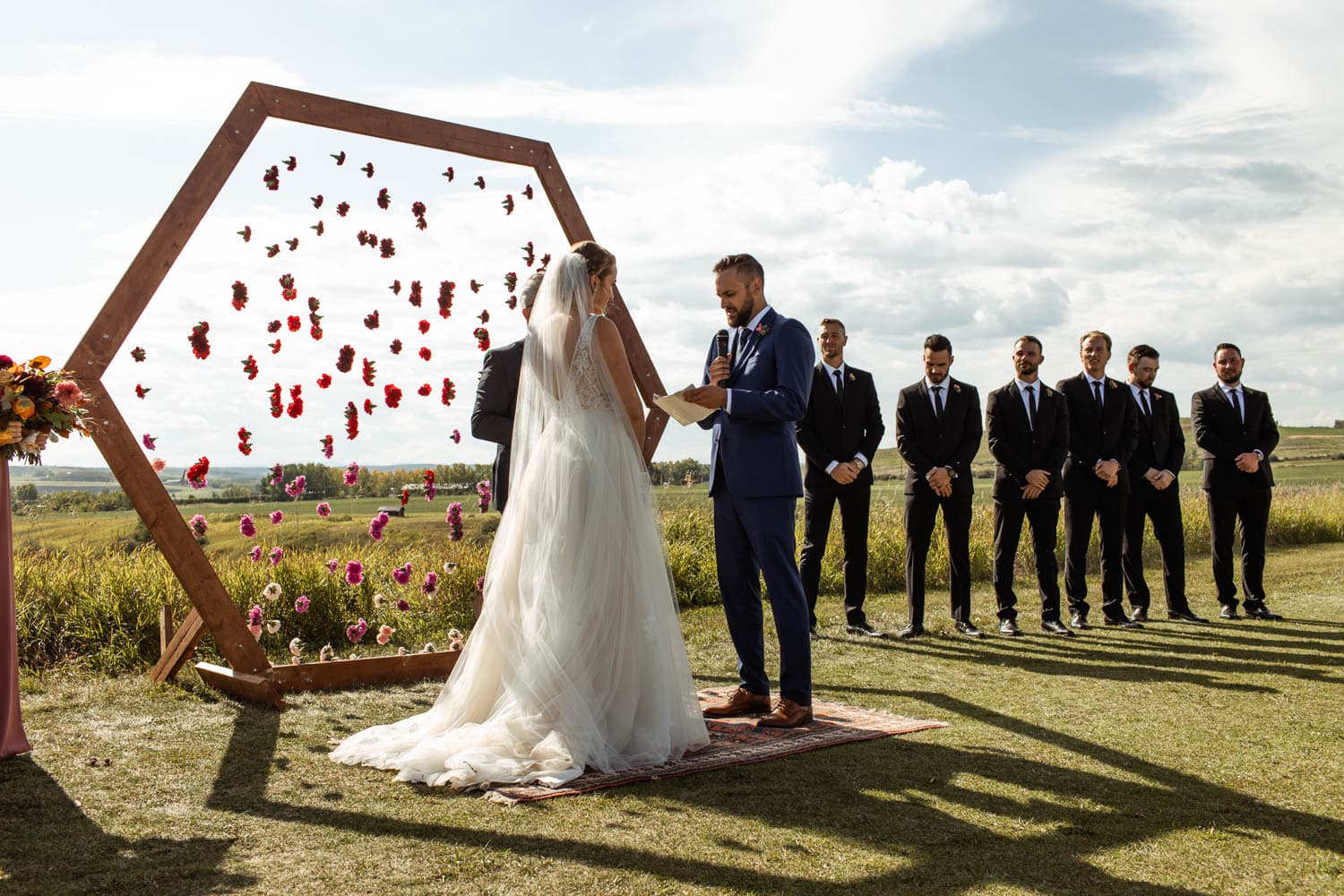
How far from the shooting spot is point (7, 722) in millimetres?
4910

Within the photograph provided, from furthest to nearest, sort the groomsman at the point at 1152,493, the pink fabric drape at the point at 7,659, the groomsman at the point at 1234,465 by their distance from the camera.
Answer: the groomsman at the point at 1234,465 → the groomsman at the point at 1152,493 → the pink fabric drape at the point at 7,659

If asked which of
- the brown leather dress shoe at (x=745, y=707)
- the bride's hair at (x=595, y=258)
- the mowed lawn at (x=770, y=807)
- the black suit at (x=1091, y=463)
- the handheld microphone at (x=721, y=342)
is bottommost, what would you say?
the mowed lawn at (x=770, y=807)

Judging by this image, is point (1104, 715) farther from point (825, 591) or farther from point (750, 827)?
point (825, 591)

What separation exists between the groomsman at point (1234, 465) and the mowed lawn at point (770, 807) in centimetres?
334

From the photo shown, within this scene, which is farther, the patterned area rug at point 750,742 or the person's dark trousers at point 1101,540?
the person's dark trousers at point 1101,540

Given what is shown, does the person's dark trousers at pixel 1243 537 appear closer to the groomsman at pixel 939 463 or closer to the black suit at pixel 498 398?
the groomsman at pixel 939 463

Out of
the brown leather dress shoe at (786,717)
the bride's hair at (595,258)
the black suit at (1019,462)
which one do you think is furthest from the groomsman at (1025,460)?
the bride's hair at (595,258)

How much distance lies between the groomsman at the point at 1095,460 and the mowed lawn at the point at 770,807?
2.56m

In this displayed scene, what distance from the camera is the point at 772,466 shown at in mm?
5219

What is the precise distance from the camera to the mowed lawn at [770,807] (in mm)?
3320

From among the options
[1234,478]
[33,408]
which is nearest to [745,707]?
[33,408]

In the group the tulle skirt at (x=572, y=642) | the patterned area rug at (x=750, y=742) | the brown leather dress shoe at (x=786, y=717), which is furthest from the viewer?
the brown leather dress shoe at (x=786, y=717)

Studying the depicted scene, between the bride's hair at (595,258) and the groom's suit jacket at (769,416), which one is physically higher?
the bride's hair at (595,258)

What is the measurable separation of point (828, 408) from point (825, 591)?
4.21 m
